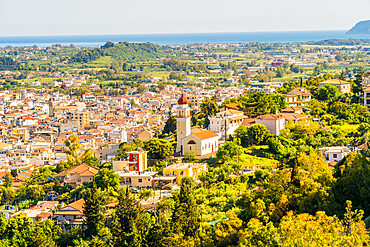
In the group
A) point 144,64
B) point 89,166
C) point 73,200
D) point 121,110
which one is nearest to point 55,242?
point 73,200

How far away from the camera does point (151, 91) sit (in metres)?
81.1

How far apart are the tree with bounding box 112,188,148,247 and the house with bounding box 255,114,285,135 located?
11.2 m

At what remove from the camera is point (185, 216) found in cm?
1848

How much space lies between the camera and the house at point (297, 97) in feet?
114

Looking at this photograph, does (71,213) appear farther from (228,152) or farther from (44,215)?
(228,152)

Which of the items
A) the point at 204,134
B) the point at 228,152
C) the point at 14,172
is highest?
the point at 204,134

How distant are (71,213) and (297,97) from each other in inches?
659

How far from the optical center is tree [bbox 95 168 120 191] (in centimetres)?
2550

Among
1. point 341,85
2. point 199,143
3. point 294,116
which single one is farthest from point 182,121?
point 341,85

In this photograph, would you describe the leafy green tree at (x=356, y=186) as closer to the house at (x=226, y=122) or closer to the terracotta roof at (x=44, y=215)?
the terracotta roof at (x=44, y=215)

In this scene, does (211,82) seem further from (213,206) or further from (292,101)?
(213,206)

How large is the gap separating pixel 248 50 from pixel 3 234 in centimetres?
13687

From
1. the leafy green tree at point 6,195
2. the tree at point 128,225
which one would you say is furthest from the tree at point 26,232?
the leafy green tree at point 6,195

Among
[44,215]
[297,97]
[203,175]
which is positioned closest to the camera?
[44,215]
